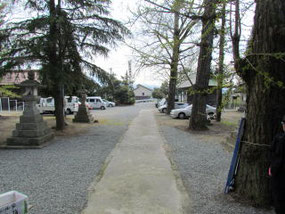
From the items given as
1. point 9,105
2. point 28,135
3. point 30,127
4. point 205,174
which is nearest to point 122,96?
point 9,105

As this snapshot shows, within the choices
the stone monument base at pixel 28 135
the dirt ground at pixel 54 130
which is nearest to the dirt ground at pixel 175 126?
the dirt ground at pixel 54 130

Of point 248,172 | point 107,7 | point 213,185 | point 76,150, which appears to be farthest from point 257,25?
point 107,7

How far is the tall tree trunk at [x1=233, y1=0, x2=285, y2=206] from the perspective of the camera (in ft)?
9.13

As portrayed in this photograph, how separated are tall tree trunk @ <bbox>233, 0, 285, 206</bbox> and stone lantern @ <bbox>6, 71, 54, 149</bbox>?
6936 mm

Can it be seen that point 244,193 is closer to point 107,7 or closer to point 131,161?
point 131,161

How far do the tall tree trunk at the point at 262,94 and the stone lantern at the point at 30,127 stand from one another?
694cm

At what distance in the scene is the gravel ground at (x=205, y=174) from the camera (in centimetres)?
299

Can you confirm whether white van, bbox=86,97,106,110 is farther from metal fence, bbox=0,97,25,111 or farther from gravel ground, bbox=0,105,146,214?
gravel ground, bbox=0,105,146,214

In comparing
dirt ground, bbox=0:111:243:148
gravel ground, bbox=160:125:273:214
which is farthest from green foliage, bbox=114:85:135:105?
gravel ground, bbox=160:125:273:214

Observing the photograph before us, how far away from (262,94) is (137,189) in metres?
2.70

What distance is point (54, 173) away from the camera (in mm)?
4559

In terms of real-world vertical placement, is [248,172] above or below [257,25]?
below

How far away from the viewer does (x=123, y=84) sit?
156 feet

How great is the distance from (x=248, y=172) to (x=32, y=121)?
24.5ft
